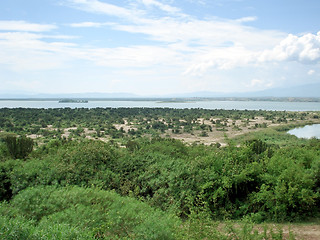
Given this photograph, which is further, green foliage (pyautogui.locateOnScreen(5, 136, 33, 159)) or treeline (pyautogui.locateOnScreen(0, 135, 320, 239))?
green foliage (pyautogui.locateOnScreen(5, 136, 33, 159))

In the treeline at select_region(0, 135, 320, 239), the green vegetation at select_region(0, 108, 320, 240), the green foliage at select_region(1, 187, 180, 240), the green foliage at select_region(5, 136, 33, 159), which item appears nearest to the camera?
the green foliage at select_region(1, 187, 180, 240)

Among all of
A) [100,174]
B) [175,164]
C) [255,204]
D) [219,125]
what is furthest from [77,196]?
[219,125]

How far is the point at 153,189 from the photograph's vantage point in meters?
12.6

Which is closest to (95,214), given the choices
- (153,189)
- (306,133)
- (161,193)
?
(161,193)

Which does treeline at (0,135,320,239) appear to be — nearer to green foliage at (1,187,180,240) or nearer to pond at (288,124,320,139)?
green foliage at (1,187,180,240)

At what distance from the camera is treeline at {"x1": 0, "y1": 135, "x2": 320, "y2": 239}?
27.3 ft

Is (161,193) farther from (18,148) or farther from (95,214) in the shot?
(18,148)

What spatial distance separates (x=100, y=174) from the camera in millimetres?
13414

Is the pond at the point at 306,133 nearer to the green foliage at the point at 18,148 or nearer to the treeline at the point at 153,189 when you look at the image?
the treeline at the point at 153,189

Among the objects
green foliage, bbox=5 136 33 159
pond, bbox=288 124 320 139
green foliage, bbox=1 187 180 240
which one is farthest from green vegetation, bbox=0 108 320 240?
pond, bbox=288 124 320 139

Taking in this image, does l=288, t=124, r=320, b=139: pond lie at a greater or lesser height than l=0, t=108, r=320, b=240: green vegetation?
lesser

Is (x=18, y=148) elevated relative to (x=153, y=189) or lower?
elevated

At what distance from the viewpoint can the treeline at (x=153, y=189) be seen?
8.32 metres

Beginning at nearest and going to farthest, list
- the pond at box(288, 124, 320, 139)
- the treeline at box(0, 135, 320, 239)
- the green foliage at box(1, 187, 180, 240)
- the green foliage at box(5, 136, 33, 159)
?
the green foliage at box(1, 187, 180, 240)
the treeline at box(0, 135, 320, 239)
the green foliage at box(5, 136, 33, 159)
the pond at box(288, 124, 320, 139)
